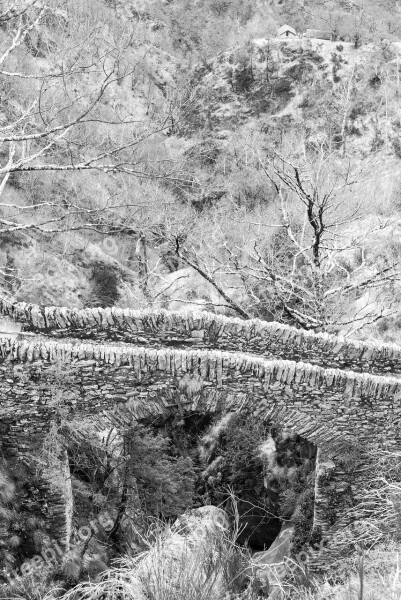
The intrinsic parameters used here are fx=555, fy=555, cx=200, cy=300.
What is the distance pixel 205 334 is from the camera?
6547mm

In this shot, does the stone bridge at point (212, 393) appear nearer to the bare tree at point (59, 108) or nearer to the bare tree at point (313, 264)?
the bare tree at point (313, 264)

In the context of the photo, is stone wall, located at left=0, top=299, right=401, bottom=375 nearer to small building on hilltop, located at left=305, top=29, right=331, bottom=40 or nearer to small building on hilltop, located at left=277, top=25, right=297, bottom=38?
small building on hilltop, located at left=277, top=25, right=297, bottom=38

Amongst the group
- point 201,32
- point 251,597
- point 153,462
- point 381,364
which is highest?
point 201,32

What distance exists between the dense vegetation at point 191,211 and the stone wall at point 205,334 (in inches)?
45.3

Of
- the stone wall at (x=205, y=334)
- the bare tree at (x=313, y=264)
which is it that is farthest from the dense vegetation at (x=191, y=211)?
the stone wall at (x=205, y=334)

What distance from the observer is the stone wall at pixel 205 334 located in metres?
6.43

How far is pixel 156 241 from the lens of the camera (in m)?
17.2

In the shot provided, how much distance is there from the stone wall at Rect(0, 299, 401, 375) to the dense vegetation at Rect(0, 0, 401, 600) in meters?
1.15

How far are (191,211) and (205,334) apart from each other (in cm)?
1332

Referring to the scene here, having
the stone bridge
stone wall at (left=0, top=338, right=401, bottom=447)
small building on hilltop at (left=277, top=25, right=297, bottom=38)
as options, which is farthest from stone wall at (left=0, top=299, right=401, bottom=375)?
small building on hilltop at (left=277, top=25, right=297, bottom=38)

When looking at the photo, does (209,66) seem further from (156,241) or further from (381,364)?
(381,364)

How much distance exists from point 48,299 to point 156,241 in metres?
5.61

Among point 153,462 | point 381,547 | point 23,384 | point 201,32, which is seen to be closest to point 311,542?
point 381,547

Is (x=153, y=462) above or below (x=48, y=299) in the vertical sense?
below
